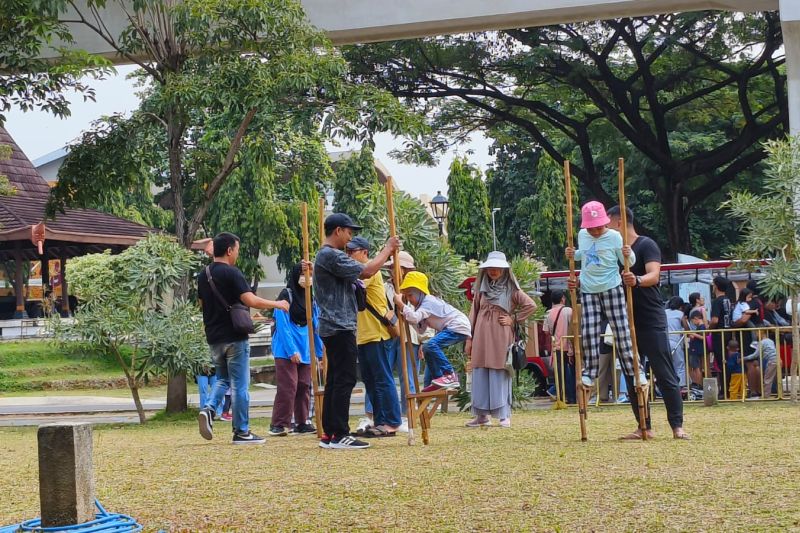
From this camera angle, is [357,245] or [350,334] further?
[357,245]

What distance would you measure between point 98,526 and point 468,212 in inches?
2075

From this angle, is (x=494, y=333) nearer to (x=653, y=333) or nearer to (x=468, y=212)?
(x=653, y=333)

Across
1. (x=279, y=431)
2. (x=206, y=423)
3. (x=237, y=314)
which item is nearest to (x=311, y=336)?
(x=237, y=314)

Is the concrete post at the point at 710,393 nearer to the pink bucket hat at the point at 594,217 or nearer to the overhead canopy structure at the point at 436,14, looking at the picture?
the overhead canopy structure at the point at 436,14

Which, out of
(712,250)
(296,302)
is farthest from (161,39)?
(712,250)

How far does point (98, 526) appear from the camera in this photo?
5.97 m

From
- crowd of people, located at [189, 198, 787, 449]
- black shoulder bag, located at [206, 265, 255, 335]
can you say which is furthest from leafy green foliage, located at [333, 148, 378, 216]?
black shoulder bag, located at [206, 265, 255, 335]

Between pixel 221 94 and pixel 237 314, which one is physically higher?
pixel 221 94

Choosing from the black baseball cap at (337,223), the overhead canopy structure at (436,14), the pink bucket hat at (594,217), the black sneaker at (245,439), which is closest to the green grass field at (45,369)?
the overhead canopy structure at (436,14)

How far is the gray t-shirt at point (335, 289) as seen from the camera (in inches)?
367

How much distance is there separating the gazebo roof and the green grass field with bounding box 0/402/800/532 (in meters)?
22.1

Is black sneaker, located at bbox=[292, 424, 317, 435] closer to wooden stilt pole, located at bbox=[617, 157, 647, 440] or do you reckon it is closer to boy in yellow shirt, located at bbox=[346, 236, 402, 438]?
boy in yellow shirt, located at bbox=[346, 236, 402, 438]

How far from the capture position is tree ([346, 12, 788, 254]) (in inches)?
969

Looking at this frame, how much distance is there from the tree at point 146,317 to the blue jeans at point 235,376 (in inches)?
155
